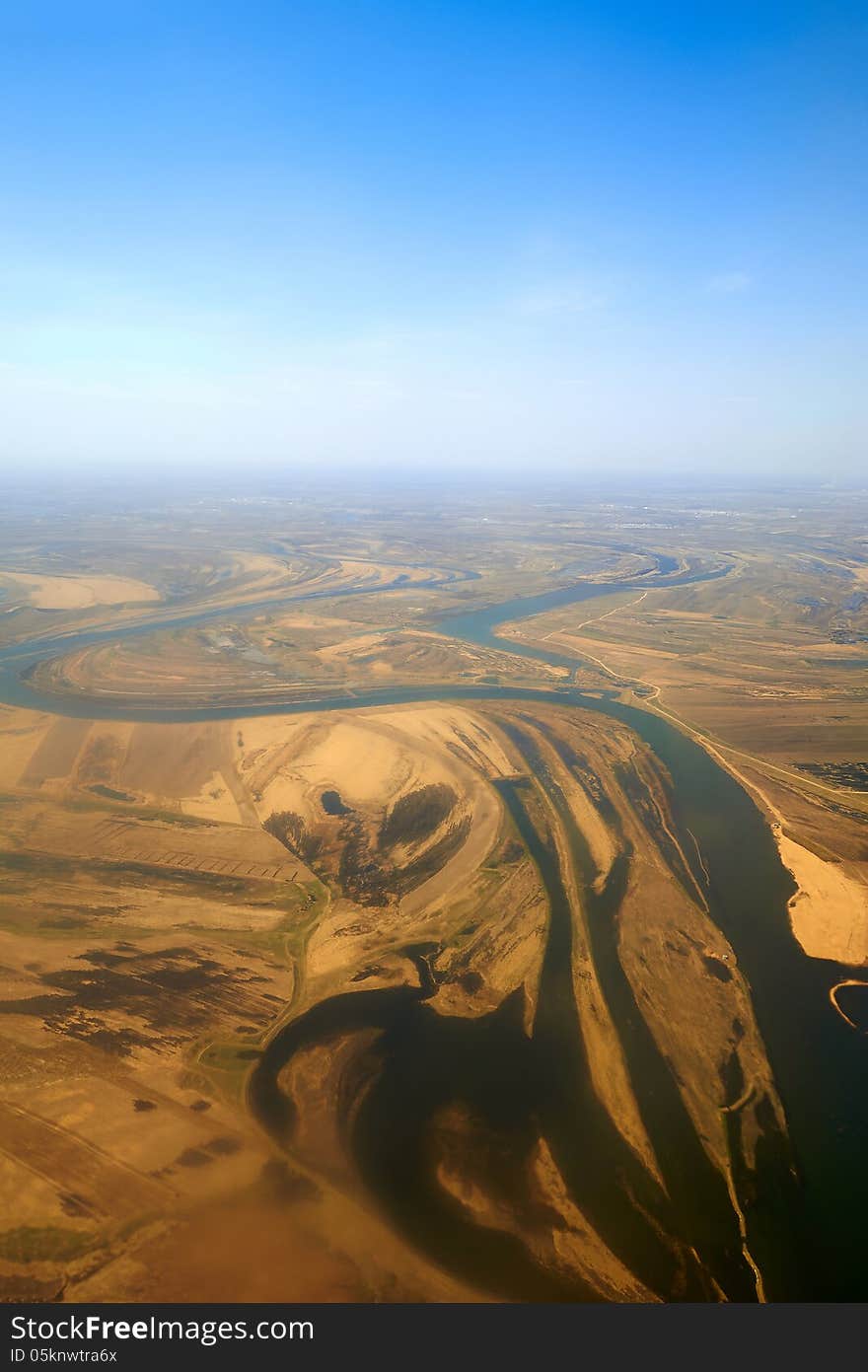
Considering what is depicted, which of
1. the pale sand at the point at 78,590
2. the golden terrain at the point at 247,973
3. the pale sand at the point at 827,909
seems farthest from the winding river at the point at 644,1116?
the pale sand at the point at 78,590

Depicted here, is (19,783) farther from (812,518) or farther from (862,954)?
(812,518)

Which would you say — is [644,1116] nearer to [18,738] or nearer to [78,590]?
[18,738]

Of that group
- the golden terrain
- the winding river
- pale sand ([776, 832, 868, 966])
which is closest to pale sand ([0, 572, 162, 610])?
the golden terrain

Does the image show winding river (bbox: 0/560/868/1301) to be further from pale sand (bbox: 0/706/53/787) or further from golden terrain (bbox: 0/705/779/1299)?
pale sand (bbox: 0/706/53/787)

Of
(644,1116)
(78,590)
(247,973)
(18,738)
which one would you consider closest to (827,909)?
(644,1116)

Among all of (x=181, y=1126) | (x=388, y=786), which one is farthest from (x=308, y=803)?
(x=181, y=1126)

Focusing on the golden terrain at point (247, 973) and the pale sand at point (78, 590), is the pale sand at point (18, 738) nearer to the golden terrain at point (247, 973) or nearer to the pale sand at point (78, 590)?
the golden terrain at point (247, 973)

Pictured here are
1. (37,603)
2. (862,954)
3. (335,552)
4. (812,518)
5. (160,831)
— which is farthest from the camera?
(812,518)
